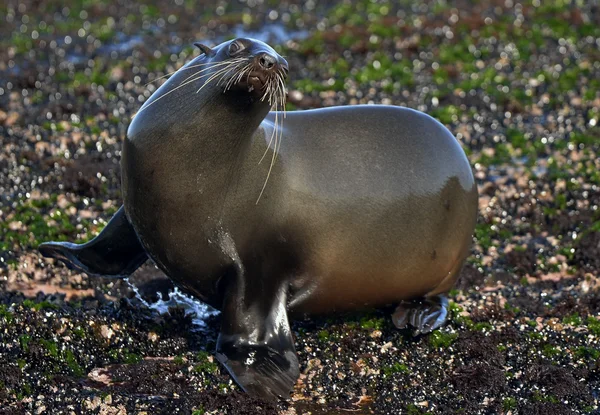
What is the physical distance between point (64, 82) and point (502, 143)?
595 centimetres

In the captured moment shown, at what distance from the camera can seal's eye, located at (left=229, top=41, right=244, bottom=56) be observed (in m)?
6.57

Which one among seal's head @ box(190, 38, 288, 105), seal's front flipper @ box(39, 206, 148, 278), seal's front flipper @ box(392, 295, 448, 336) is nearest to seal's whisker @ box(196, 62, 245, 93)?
seal's head @ box(190, 38, 288, 105)

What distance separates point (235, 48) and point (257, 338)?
197cm

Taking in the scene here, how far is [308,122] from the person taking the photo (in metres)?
Answer: 7.51

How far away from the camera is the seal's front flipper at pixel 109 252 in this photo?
752 cm

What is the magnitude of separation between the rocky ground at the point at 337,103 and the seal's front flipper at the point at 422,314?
11cm

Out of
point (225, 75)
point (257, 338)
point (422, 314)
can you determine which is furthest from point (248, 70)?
point (422, 314)

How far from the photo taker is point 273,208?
7070mm

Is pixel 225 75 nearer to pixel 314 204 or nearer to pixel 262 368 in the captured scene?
pixel 314 204

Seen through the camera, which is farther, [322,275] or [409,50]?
[409,50]

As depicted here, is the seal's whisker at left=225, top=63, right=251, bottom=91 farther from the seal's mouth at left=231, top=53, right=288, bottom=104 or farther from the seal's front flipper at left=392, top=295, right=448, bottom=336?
the seal's front flipper at left=392, top=295, right=448, bottom=336

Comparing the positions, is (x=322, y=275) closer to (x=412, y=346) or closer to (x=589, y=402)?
(x=412, y=346)

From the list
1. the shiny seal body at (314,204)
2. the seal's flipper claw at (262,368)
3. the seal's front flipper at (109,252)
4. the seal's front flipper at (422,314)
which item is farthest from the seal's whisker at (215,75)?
the seal's front flipper at (422,314)

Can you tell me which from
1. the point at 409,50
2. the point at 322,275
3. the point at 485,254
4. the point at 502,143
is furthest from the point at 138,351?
the point at 409,50
